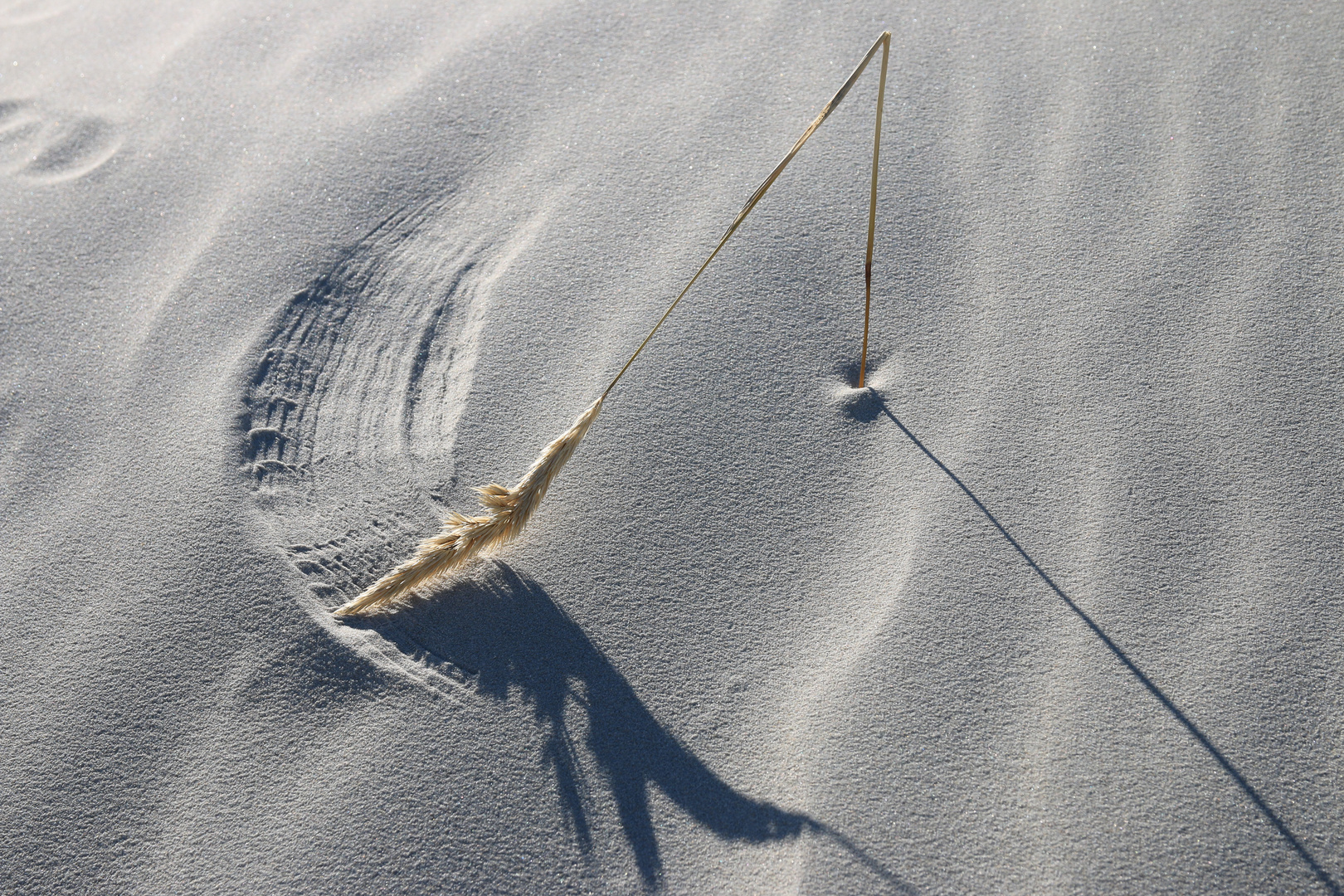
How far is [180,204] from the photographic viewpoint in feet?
5.80

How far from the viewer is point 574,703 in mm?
1104

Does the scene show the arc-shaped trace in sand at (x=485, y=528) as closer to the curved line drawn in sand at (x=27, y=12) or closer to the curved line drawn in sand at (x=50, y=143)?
the curved line drawn in sand at (x=50, y=143)

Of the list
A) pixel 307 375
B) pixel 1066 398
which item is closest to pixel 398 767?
pixel 307 375

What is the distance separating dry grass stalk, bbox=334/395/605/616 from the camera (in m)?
1.17

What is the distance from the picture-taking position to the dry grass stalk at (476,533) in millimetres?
1165

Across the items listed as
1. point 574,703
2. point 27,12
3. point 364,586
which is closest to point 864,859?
point 574,703

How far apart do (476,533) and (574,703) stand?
27cm

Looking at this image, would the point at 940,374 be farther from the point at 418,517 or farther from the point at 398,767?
the point at 398,767

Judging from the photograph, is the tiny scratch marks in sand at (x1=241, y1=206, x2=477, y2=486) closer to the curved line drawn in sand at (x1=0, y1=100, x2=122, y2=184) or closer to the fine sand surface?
the fine sand surface

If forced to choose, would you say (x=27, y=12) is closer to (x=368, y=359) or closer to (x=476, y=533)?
(x=368, y=359)

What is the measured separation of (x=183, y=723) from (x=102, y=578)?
0.29 meters

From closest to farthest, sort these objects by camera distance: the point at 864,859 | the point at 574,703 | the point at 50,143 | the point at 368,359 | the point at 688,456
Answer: the point at 864,859 → the point at 574,703 → the point at 688,456 → the point at 368,359 → the point at 50,143

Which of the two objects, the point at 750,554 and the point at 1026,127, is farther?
the point at 1026,127

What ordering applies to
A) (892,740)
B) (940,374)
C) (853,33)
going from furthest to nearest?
(853,33)
(940,374)
(892,740)
